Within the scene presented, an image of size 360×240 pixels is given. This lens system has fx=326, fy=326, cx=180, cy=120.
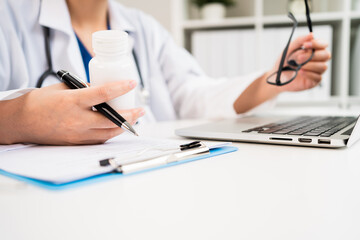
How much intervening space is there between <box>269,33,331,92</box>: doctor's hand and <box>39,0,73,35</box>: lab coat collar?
1.79 ft

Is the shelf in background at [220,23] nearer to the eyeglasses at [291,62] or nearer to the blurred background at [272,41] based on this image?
the blurred background at [272,41]

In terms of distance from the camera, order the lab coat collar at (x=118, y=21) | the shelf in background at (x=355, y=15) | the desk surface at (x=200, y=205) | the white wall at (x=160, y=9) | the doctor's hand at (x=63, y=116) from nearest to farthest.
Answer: the desk surface at (x=200, y=205) → the doctor's hand at (x=63, y=116) → the lab coat collar at (x=118, y=21) → the shelf in background at (x=355, y=15) → the white wall at (x=160, y=9)

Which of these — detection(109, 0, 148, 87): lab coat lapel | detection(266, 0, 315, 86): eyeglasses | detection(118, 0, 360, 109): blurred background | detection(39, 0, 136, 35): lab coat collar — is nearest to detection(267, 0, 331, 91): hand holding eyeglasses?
detection(266, 0, 315, 86): eyeglasses

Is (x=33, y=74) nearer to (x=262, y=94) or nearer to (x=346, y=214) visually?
(x=262, y=94)

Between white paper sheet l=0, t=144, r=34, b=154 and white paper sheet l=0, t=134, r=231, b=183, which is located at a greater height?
white paper sheet l=0, t=134, r=231, b=183

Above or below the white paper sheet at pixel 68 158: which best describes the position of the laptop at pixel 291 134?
below

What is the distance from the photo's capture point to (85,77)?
0.85 meters

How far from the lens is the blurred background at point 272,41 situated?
5.10 feet

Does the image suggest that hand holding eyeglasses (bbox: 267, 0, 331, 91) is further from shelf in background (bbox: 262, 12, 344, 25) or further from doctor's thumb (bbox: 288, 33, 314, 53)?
shelf in background (bbox: 262, 12, 344, 25)

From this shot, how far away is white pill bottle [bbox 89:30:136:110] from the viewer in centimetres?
42

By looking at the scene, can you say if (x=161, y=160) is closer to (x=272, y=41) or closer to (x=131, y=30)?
(x=131, y=30)

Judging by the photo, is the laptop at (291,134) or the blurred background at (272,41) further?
the blurred background at (272,41)

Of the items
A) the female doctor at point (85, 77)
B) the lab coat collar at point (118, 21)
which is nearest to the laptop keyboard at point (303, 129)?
the female doctor at point (85, 77)

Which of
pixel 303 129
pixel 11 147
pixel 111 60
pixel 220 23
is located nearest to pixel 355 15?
A: pixel 220 23
